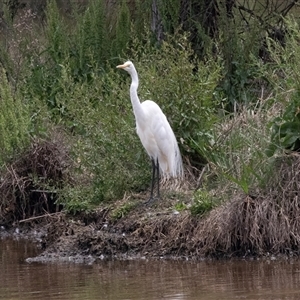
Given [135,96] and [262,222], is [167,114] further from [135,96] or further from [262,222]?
[262,222]

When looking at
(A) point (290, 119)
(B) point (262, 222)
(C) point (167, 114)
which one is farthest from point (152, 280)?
(C) point (167, 114)

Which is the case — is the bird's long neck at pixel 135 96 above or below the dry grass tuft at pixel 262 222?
above

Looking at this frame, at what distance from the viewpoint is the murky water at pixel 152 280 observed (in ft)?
22.3

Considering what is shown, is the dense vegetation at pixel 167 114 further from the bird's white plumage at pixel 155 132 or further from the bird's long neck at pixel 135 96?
the bird's long neck at pixel 135 96

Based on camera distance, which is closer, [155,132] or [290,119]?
[290,119]

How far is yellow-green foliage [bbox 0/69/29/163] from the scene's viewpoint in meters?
10.7

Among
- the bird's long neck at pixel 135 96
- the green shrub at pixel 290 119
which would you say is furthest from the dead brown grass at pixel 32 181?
the green shrub at pixel 290 119

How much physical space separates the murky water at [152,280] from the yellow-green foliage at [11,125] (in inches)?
92.3

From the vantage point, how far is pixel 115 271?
7992 mm

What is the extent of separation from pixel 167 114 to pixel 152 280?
3248mm

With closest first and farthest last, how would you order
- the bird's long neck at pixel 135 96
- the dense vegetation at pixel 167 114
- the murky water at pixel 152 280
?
the murky water at pixel 152 280 < the dense vegetation at pixel 167 114 < the bird's long neck at pixel 135 96

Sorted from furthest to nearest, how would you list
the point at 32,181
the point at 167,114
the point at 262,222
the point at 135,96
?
the point at 32,181
the point at 167,114
the point at 135,96
the point at 262,222

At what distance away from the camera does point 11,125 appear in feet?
35.3

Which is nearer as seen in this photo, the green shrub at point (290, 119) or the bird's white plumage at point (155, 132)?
the green shrub at point (290, 119)
